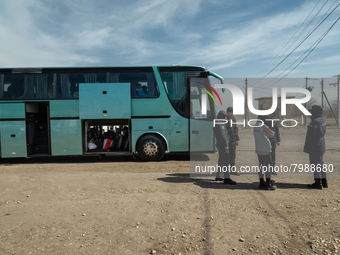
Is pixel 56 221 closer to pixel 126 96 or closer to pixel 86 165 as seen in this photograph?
pixel 86 165

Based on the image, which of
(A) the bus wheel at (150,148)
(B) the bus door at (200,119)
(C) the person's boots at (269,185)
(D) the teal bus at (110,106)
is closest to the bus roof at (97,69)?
(D) the teal bus at (110,106)

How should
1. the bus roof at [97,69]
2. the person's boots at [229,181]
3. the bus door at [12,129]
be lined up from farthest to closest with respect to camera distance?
the bus roof at [97,69] < the bus door at [12,129] < the person's boots at [229,181]

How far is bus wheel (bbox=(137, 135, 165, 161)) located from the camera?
9.09 meters

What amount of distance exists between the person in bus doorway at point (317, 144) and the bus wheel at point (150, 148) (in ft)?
16.3

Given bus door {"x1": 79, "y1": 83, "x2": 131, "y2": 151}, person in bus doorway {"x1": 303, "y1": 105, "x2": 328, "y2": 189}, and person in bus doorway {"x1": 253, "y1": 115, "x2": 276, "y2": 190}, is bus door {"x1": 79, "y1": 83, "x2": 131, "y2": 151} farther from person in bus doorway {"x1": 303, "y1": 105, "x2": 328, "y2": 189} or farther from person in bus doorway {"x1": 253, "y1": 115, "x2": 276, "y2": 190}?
person in bus doorway {"x1": 303, "y1": 105, "x2": 328, "y2": 189}

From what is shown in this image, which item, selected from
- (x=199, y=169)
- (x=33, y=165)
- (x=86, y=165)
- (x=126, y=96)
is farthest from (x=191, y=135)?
(x=33, y=165)

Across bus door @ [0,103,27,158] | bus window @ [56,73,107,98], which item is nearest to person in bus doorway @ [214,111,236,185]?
bus window @ [56,73,107,98]

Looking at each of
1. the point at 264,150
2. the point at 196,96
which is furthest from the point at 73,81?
the point at 264,150

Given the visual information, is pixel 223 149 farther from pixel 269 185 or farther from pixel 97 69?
pixel 97 69

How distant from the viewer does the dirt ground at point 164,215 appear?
313 cm

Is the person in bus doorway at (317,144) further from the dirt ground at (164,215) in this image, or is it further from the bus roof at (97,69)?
the bus roof at (97,69)

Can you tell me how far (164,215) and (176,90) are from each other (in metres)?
5.81

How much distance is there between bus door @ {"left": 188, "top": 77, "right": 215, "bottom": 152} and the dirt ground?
234 centimetres

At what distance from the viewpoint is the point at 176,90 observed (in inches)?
360
